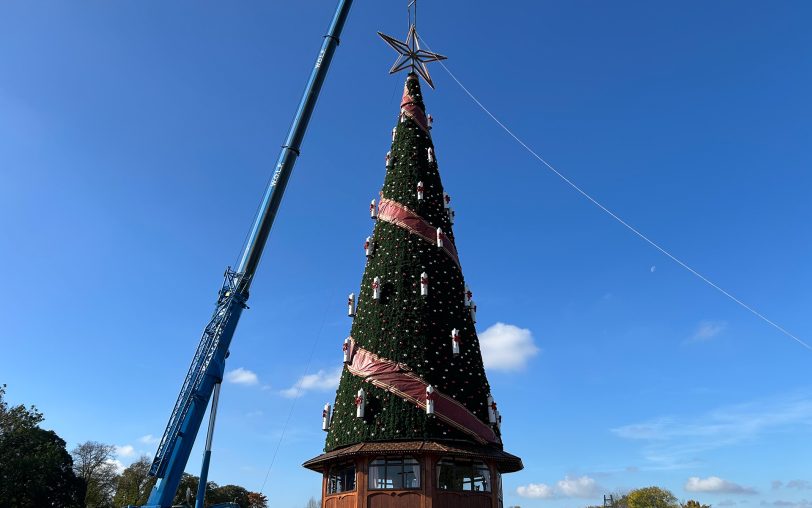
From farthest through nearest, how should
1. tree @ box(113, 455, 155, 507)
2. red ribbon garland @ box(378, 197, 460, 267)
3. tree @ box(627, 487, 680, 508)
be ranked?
tree @ box(627, 487, 680, 508) < tree @ box(113, 455, 155, 507) < red ribbon garland @ box(378, 197, 460, 267)

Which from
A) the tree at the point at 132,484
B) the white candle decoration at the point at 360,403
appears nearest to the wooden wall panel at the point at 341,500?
the white candle decoration at the point at 360,403

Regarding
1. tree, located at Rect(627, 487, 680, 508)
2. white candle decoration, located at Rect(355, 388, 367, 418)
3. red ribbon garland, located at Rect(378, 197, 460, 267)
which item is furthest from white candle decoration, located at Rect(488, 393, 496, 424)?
tree, located at Rect(627, 487, 680, 508)

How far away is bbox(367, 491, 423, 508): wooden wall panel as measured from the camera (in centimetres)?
2178

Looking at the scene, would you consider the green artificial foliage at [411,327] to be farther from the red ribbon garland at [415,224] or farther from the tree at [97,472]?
the tree at [97,472]

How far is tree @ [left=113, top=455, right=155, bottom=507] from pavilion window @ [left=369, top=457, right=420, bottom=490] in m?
46.4

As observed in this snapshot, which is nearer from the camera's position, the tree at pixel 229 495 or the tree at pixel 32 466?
the tree at pixel 32 466

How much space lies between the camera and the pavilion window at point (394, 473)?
22.4 m

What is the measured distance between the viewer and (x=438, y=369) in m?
24.4

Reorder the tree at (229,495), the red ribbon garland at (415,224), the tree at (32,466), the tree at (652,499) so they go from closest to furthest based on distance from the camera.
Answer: the red ribbon garland at (415,224)
the tree at (32,466)
the tree at (229,495)
the tree at (652,499)

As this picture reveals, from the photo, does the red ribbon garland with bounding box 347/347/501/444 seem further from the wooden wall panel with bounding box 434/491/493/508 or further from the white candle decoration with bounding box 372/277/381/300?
the white candle decoration with bounding box 372/277/381/300

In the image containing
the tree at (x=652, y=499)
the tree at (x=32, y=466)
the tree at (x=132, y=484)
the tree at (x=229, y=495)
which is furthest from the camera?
the tree at (x=652, y=499)

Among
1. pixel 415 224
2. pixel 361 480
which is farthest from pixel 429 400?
pixel 415 224

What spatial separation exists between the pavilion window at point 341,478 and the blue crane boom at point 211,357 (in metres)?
5.55

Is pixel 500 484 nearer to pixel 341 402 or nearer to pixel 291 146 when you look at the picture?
pixel 341 402
